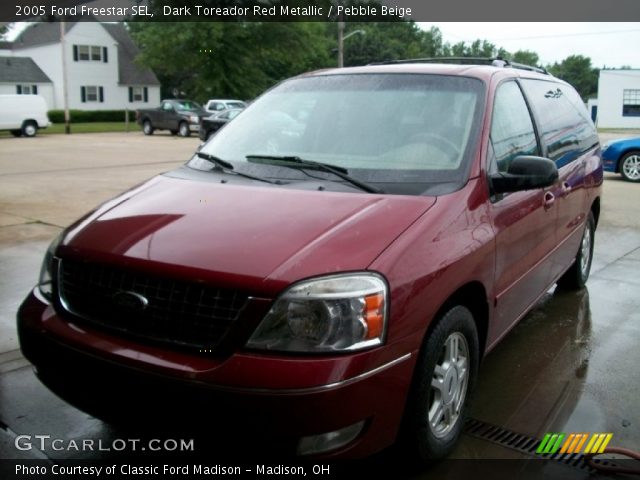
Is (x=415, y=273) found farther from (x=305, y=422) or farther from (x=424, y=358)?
(x=305, y=422)

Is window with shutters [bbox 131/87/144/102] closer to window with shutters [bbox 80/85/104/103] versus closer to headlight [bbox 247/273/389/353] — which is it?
window with shutters [bbox 80/85/104/103]

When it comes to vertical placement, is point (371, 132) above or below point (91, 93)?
below

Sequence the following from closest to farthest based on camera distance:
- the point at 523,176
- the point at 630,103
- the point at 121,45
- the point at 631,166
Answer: the point at 523,176 → the point at 631,166 → the point at 630,103 → the point at 121,45

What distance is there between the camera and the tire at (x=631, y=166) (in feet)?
46.2

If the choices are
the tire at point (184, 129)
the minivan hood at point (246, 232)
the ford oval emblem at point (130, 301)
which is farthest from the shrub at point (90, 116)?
the ford oval emblem at point (130, 301)

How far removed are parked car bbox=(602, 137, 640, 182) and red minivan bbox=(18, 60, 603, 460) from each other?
11.5 metres

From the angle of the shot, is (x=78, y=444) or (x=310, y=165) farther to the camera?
(x=310, y=165)

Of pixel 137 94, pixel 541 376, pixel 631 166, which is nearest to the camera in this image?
pixel 541 376

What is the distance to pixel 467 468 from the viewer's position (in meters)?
2.98

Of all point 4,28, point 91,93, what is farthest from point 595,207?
point 91,93

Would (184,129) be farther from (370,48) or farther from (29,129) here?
(370,48)

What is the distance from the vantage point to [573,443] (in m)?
3.18

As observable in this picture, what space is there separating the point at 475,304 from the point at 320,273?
110 cm

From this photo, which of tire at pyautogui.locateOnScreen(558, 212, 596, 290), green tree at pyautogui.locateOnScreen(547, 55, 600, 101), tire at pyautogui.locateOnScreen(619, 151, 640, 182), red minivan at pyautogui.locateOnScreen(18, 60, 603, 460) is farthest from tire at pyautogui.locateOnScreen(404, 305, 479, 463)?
green tree at pyautogui.locateOnScreen(547, 55, 600, 101)
